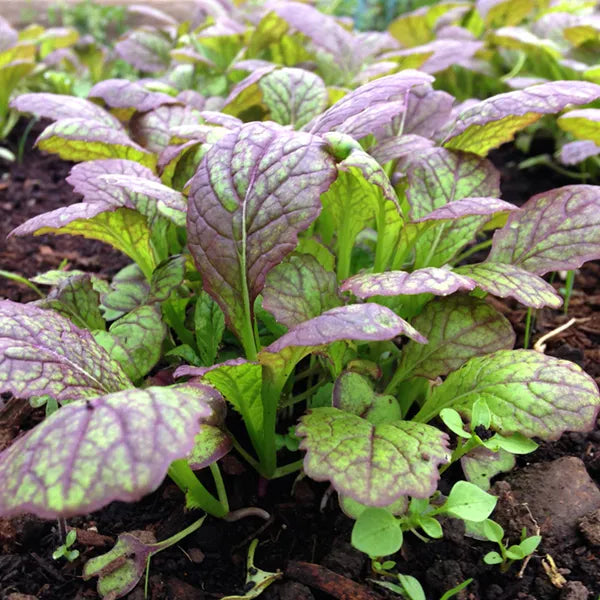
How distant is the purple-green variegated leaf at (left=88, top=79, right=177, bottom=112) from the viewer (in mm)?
1996

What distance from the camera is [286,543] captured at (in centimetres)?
132

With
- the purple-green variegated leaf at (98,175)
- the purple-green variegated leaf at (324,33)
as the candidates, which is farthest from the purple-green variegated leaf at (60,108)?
the purple-green variegated leaf at (324,33)

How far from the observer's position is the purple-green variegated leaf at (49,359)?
3.52 ft

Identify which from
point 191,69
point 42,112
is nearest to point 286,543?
point 42,112

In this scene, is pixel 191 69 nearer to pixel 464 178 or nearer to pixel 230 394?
pixel 464 178

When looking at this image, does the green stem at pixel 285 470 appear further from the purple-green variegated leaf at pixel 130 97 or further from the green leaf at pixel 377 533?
the purple-green variegated leaf at pixel 130 97

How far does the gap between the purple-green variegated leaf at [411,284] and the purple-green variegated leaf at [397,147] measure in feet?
1.35

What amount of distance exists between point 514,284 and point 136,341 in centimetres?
78

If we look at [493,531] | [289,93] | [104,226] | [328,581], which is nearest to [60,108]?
[104,226]

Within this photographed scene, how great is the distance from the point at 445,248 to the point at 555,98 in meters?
0.40

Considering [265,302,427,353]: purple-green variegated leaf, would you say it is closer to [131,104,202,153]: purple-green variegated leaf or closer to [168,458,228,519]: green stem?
[168,458,228,519]: green stem

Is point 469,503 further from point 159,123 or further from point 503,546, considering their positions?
point 159,123

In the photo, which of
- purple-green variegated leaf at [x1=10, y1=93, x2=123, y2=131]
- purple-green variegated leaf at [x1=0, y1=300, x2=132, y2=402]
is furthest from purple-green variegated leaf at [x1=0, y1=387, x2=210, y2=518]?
purple-green variegated leaf at [x1=10, y1=93, x2=123, y2=131]

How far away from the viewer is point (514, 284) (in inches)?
51.8
